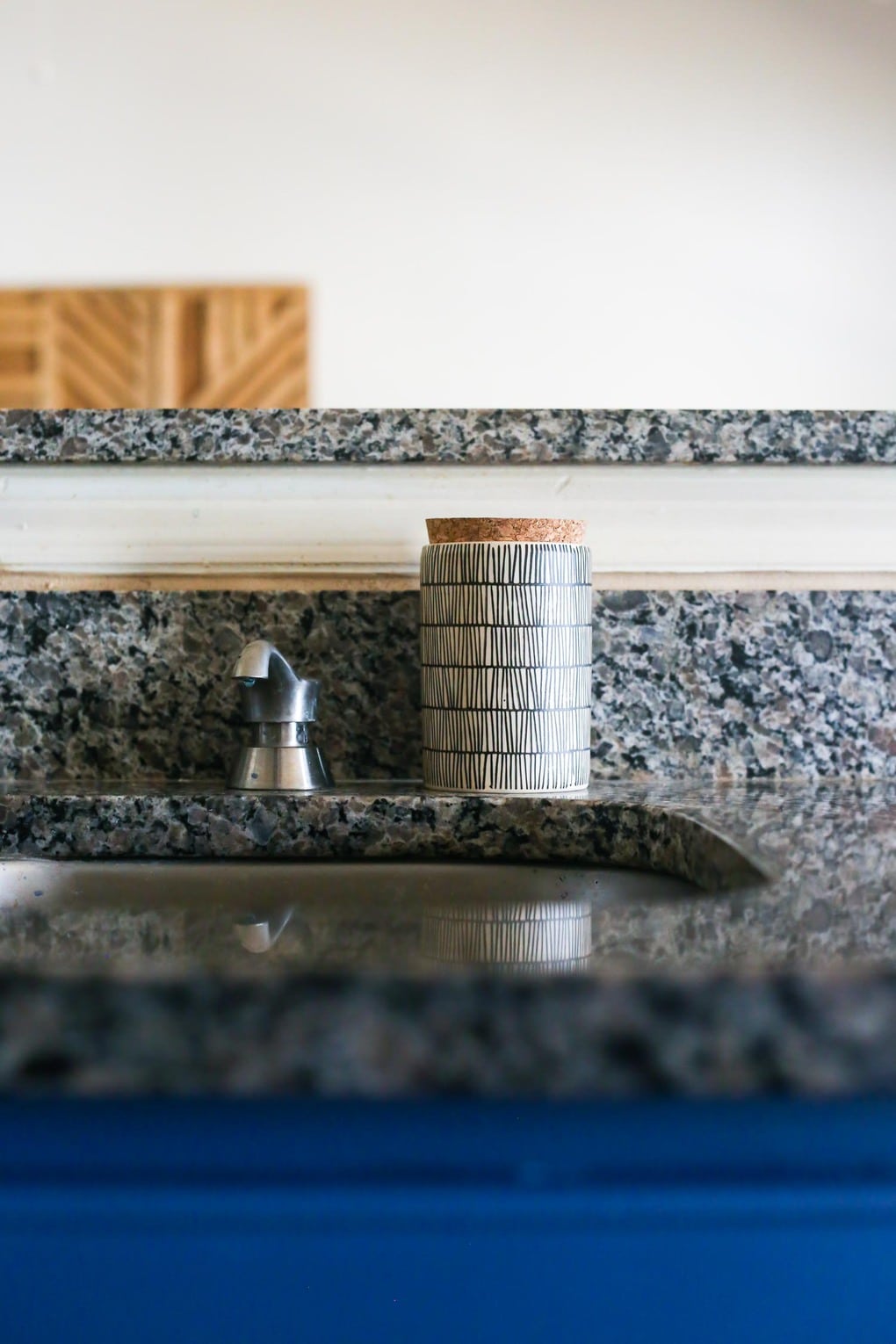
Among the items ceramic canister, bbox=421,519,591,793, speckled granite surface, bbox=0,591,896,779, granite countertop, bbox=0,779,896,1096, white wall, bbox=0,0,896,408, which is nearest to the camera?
granite countertop, bbox=0,779,896,1096

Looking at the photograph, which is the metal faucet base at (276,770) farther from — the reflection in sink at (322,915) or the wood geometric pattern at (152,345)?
the wood geometric pattern at (152,345)

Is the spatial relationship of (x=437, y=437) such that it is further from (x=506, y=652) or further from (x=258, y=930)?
(x=258, y=930)

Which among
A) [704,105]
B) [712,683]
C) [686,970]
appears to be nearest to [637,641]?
[712,683]

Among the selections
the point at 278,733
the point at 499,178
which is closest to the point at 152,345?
the point at 499,178

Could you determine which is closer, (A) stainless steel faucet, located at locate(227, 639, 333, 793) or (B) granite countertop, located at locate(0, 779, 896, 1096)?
(B) granite countertop, located at locate(0, 779, 896, 1096)

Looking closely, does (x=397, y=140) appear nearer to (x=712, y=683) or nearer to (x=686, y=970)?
(x=712, y=683)

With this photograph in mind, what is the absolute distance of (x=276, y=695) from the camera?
2.33 ft

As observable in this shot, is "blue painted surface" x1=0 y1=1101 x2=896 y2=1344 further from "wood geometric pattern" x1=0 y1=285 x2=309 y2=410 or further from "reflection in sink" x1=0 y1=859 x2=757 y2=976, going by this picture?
"wood geometric pattern" x1=0 y1=285 x2=309 y2=410

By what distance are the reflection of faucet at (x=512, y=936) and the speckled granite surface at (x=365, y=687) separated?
30 cm

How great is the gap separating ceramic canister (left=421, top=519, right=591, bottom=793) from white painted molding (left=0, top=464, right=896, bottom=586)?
0.10 m

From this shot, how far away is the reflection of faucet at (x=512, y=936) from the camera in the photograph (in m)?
0.32

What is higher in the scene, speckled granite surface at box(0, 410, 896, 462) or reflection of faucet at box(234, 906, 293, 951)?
speckled granite surface at box(0, 410, 896, 462)

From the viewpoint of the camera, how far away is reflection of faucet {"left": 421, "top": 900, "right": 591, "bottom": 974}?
1.06 feet

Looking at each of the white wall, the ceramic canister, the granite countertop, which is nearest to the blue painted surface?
the granite countertop
